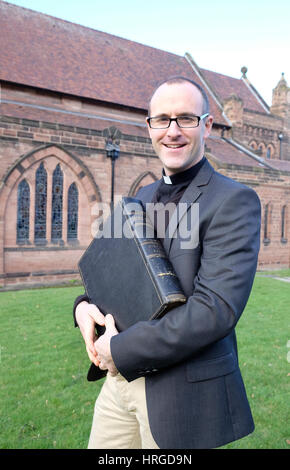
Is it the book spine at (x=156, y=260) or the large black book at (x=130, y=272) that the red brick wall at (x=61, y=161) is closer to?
the large black book at (x=130, y=272)

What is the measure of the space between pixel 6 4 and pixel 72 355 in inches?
783

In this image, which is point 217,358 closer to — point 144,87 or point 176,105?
point 176,105

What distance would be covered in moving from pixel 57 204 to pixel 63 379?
11274 millimetres

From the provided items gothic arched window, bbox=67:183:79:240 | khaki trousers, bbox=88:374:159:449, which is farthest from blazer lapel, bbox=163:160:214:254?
gothic arched window, bbox=67:183:79:240

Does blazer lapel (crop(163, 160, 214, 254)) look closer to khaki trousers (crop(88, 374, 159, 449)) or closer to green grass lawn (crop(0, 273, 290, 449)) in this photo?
khaki trousers (crop(88, 374, 159, 449))

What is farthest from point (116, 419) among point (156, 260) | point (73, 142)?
point (73, 142)

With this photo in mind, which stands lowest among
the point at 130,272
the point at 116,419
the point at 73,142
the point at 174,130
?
the point at 116,419

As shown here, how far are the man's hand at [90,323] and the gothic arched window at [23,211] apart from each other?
1333 centimetres

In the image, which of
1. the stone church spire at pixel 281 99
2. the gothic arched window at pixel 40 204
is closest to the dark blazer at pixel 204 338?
the gothic arched window at pixel 40 204

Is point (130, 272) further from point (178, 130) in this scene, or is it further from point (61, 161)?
point (61, 161)

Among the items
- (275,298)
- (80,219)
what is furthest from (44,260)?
(275,298)

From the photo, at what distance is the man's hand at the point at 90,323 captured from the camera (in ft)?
5.40

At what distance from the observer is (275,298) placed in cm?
1022

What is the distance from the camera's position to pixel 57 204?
15.3 meters
